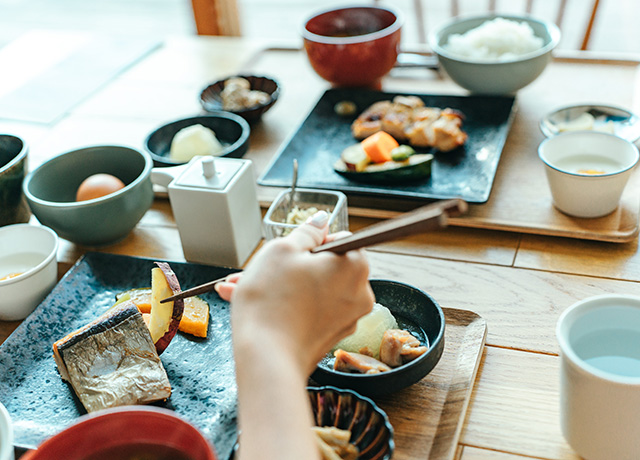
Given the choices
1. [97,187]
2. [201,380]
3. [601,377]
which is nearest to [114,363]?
[201,380]

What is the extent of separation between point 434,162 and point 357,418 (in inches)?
29.0

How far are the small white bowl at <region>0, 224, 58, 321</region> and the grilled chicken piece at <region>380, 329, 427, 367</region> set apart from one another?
24.4 inches

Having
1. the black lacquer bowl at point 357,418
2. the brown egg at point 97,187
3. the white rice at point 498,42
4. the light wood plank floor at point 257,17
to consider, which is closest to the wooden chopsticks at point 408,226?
the black lacquer bowl at point 357,418

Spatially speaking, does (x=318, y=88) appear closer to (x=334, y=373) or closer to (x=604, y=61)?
(x=604, y=61)

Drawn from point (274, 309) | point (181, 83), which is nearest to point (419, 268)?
point (274, 309)

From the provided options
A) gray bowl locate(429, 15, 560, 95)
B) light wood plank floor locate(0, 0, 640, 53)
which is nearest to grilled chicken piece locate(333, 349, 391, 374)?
gray bowl locate(429, 15, 560, 95)

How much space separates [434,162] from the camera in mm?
1399

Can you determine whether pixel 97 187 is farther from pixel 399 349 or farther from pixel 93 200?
pixel 399 349

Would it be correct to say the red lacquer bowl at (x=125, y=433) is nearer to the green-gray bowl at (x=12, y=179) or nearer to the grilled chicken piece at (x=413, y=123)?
the green-gray bowl at (x=12, y=179)

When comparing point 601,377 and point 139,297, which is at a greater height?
point 601,377

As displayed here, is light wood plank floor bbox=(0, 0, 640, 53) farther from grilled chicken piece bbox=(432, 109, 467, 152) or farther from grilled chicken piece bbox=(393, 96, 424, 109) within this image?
grilled chicken piece bbox=(432, 109, 467, 152)

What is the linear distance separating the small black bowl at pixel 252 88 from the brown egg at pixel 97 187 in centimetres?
44

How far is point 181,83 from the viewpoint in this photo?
196cm

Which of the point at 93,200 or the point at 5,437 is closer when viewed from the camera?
the point at 5,437
